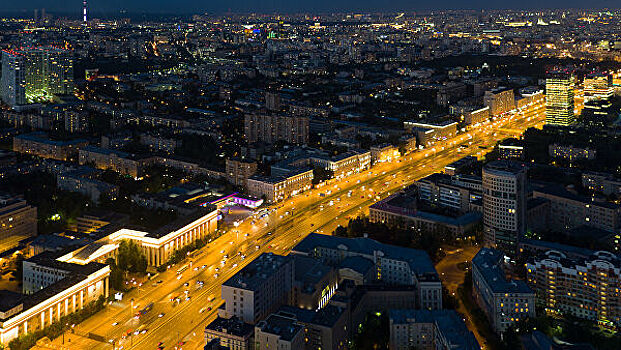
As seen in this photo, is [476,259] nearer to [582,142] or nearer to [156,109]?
[582,142]

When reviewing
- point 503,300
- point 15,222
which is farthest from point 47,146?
point 503,300

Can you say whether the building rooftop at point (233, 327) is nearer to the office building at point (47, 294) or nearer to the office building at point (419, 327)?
the office building at point (419, 327)

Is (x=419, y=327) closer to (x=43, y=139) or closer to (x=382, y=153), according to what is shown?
(x=382, y=153)

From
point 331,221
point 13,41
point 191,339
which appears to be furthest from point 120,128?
point 13,41

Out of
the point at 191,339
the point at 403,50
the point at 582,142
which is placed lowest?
the point at 191,339

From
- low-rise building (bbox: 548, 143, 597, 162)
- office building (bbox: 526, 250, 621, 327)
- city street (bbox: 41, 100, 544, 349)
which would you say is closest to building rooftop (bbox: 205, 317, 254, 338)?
city street (bbox: 41, 100, 544, 349)

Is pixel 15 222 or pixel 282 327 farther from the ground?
pixel 15 222

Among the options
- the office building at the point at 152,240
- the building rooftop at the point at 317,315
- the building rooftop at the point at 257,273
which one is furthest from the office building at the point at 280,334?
the office building at the point at 152,240
